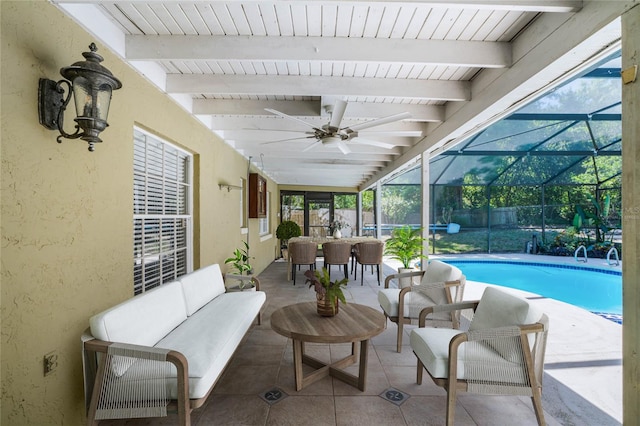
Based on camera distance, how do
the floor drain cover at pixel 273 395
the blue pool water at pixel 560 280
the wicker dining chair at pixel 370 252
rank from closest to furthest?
the floor drain cover at pixel 273 395 < the blue pool water at pixel 560 280 < the wicker dining chair at pixel 370 252

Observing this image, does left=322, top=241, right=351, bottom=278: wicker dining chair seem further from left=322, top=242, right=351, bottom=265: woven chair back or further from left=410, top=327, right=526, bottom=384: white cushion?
left=410, top=327, right=526, bottom=384: white cushion

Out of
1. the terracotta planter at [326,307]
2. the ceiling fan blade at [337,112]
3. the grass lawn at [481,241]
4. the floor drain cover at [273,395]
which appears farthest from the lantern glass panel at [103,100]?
the grass lawn at [481,241]

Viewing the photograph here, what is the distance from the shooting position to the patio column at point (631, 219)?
136 centimetres

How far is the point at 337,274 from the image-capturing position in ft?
21.8

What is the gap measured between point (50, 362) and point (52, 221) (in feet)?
2.54

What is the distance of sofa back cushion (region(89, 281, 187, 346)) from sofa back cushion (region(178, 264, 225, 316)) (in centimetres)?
11

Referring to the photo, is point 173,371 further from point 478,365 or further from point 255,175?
point 255,175

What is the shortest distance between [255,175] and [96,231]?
3.99m

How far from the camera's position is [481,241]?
10.3 m

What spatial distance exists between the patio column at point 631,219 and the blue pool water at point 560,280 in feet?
14.9

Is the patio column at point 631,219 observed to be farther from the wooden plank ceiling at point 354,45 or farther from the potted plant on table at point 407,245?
the potted plant on table at point 407,245

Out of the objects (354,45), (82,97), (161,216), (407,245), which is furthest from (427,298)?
(82,97)

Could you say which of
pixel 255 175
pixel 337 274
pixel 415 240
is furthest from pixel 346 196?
pixel 415 240

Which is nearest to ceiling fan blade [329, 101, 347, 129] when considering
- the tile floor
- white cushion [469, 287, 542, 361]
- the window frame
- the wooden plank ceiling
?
the wooden plank ceiling
